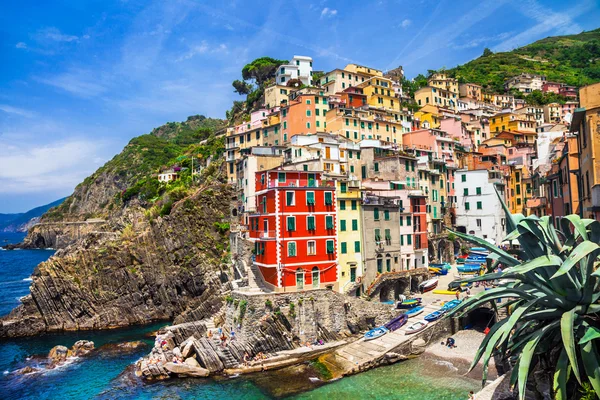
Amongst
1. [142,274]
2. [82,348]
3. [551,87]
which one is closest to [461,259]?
[142,274]

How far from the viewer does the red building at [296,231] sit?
1610 inches

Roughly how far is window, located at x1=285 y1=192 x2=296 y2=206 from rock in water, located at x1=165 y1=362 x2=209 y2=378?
16.1 m

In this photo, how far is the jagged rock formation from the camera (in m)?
56.3

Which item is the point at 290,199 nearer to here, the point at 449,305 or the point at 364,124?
the point at 449,305

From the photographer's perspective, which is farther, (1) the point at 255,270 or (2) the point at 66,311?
(2) the point at 66,311

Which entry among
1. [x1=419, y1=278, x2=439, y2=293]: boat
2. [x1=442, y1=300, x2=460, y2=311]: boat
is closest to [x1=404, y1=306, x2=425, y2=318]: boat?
[x1=442, y1=300, x2=460, y2=311]: boat

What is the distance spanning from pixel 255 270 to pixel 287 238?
803 cm

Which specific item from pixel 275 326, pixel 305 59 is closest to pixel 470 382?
pixel 275 326

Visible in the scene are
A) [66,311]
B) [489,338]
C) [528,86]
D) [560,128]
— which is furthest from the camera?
[528,86]

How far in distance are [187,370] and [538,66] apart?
177887 mm

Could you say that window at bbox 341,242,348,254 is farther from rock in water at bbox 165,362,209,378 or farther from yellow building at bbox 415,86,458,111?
yellow building at bbox 415,86,458,111

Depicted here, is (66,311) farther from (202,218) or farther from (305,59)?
(305,59)

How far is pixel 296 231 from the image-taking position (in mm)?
41562

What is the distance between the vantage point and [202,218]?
207 feet
